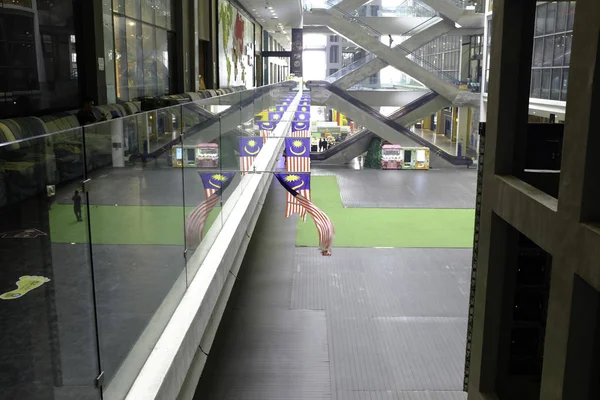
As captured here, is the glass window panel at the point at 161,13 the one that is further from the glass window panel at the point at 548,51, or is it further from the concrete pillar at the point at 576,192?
the concrete pillar at the point at 576,192

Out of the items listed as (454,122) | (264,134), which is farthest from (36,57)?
(454,122)

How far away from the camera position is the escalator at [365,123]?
30.3m

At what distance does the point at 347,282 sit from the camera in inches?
469

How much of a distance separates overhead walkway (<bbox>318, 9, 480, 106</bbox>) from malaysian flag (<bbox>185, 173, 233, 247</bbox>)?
2256 centimetres

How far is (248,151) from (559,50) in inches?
Result: 484

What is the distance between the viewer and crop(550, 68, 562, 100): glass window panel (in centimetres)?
1952

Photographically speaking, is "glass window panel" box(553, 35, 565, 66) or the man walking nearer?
the man walking

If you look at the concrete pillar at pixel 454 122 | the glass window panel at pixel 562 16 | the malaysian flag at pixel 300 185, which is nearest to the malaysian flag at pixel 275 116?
the malaysian flag at pixel 300 185

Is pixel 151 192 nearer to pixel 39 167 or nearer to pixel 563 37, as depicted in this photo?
pixel 39 167

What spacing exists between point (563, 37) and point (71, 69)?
14656 mm

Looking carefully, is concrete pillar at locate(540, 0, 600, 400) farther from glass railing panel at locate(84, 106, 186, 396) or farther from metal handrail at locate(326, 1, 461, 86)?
metal handrail at locate(326, 1, 461, 86)

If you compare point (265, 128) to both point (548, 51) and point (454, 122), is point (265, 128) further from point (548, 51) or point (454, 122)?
point (454, 122)

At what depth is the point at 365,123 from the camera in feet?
100

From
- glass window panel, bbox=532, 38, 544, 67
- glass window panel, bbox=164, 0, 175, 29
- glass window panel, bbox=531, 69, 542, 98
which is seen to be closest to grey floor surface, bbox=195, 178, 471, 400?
glass window panel, bbox=164, 0, 175, 29
